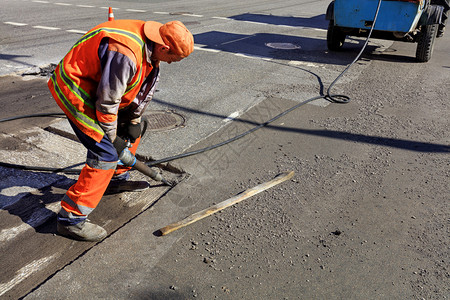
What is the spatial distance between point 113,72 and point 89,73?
0.77ft

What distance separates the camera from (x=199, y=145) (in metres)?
5.05

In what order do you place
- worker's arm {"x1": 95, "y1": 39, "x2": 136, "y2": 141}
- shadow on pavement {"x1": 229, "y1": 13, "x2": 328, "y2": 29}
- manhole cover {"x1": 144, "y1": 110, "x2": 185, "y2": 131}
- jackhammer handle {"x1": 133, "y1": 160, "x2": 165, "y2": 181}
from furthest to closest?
shadow on pavement {"x1": 229, "y1": 13, "x2": 328, "y2": 29} → manhole cover {"x1": 144, "y1": 110, "x2": 185, "y2": 131} → jackhammer handle {"x1": 133, "y1": 160, "x2": 165, "y2": 181} → worker's arm {"x1": 95, "y1": 39, "x2": 136, "y2": 141}

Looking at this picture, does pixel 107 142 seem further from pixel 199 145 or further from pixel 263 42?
pixel 263 42

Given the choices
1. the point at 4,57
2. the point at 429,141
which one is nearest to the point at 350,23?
the point at 429,141

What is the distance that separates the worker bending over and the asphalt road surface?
0.44 m

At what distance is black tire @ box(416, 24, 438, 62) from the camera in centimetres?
913

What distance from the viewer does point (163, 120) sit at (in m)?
5.68

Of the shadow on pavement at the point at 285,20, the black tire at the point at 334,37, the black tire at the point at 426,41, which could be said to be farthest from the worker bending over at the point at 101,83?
the shadow on pavement at the point at 285,20

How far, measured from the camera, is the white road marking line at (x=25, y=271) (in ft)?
9.36

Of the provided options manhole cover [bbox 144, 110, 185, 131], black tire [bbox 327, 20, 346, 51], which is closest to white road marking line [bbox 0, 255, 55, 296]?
A: manhole cover [bbox 144, 110, 185, 131]


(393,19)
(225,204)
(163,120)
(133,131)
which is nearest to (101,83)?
(133,131)

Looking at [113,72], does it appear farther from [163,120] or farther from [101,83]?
[163,120]

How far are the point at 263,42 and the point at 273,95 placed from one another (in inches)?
179

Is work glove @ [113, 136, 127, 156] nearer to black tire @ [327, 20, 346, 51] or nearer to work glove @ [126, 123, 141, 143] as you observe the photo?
work glove @ [126, 123, 141, 143]
